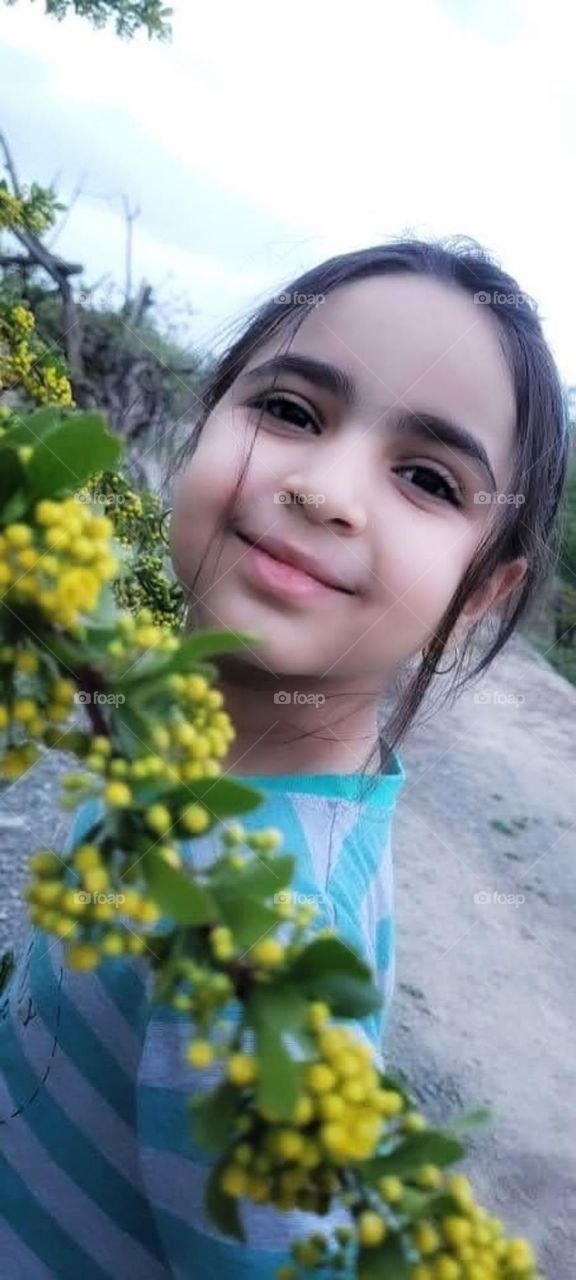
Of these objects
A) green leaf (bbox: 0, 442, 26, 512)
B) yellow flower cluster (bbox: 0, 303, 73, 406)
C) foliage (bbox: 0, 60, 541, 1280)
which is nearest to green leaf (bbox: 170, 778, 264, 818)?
foliage (bbox: 0, 60, 541, 1280)

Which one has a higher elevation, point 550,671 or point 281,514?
point 281,514

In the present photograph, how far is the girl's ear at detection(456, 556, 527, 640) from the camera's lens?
3.95 ft

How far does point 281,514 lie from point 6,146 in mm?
1731

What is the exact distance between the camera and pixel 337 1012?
Answer: 40 cm

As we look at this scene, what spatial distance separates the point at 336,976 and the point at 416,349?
0.65 m

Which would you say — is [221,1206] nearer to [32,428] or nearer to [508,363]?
[32,428]

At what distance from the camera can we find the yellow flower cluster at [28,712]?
15.3 inches

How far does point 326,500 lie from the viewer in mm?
827

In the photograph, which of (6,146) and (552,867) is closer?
(6,146)

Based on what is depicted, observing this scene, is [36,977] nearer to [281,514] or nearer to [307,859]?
[307,859]

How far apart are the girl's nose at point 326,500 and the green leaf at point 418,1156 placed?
518 millimetres

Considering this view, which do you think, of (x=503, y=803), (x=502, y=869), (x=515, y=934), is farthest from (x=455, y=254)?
(x=503, y=803)

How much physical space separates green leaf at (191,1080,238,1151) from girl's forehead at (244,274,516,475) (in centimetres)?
60

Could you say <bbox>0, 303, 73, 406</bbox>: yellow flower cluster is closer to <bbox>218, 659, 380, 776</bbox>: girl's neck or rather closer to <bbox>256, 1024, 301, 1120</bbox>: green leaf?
<bbox>218, 659, 380, 776</bbox>: girl's neck
